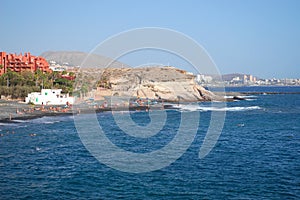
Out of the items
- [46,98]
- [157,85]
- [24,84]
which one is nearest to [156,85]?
[157,85]

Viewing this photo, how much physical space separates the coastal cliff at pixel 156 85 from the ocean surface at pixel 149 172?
221ft

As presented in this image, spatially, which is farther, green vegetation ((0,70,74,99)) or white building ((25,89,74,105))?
green vegetation ((0,70,74,99))

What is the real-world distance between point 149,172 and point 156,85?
8862cm

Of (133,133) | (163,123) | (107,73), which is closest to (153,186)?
(133,133)

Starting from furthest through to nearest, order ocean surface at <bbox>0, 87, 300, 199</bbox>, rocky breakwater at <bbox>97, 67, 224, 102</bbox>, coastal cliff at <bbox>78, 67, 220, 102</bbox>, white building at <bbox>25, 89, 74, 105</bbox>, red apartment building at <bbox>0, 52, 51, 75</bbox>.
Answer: coastal cliff at <bbox>78, 67, 220, 102</bbox>
rocky breakwater at <bbox>97, 67, 224, 102</bbox>
red apartment building at <bbox>0, 52, 51, 75</bbox>
white building at <bbox>25, 89, 74, 105</bbox>
ocean surface at <bbox>0, 87, 300, 199</bbox>

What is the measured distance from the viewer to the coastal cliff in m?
113

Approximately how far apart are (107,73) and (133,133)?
109 m

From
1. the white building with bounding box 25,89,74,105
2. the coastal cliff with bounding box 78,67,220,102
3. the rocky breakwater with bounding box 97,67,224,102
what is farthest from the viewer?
the coastal cliff with bounding box 78,67,220,102

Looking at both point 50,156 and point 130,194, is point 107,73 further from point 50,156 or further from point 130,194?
point 130,194

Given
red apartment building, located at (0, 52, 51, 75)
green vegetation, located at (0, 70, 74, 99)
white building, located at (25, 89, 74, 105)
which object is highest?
red apartment building, located at (0, 52, 51, 75)

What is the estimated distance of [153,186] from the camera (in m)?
23.4

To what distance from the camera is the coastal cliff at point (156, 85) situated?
11344 centimetres

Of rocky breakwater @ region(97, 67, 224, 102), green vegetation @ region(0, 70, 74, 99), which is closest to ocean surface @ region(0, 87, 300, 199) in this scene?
green vegetation @ region(0, 70, 74, 99)

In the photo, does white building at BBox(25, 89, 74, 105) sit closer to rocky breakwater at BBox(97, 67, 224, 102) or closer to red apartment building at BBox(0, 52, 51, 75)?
red apartment building at BBox(0, 52, 51, 75)
